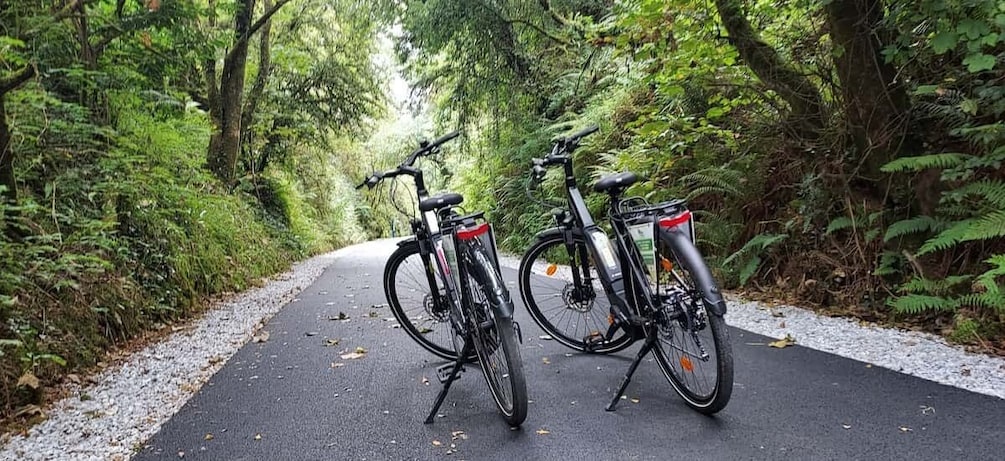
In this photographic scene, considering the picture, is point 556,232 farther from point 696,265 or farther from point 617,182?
point 696,265

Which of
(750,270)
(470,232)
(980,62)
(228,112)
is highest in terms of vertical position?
(228,112)

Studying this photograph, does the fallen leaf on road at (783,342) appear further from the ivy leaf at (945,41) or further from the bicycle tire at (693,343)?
the ivy leaf at (945,41)

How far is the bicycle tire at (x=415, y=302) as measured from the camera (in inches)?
154

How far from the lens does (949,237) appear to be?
3.93 m

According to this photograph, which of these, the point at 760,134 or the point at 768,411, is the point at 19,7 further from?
the point at 760,134

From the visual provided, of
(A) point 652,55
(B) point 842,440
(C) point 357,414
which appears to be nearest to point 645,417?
(B) point 842,440

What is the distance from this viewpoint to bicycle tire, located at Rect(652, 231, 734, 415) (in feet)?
8.43

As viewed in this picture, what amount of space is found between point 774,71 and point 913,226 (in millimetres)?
1872

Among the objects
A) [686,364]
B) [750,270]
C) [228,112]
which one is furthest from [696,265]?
[228,112]

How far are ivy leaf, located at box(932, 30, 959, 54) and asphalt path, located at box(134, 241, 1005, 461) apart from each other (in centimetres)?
202

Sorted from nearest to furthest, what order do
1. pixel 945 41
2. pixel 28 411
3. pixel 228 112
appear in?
pixel 28 411 < pixel 945 41 < pixel 228 112

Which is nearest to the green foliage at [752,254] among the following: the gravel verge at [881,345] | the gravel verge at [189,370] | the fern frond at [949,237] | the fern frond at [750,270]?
the fern frond at [750,270]

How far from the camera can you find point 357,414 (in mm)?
3039

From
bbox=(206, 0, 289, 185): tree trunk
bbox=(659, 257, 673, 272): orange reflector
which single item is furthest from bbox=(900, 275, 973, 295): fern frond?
bbox=(206, 0, 289, 185): tree trunk
